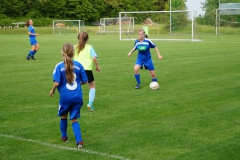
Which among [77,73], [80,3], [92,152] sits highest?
[80,3]

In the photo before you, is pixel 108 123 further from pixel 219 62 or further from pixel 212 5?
pixel 212 5

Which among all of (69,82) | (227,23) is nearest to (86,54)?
(69,82)

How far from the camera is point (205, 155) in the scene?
20.9ft

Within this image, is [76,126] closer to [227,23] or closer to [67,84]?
[67,84]

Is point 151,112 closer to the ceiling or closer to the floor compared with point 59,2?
closer to the floor

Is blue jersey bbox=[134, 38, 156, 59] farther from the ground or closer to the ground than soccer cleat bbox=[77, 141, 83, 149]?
farther from the ground

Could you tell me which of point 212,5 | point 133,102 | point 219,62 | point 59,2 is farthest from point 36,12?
point 133,102

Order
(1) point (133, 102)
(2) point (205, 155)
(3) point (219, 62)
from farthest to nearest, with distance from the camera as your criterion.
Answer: (3) point (219, 62)
(1) point (133, 102)
(2) point (205, 155)

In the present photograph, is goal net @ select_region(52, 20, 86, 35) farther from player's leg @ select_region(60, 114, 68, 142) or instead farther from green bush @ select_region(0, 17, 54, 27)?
player's leg @ select_region(60, 114, 68, 142)

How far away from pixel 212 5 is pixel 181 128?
2719 inches

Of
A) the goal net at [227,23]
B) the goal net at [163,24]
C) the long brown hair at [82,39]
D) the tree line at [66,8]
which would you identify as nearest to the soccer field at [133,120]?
the long brown hair at [82,39]

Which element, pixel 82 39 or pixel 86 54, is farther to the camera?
pixel 86 54

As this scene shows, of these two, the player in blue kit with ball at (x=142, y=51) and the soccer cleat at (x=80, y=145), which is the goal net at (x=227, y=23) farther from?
the soccer cleat at (x=80, y=145)

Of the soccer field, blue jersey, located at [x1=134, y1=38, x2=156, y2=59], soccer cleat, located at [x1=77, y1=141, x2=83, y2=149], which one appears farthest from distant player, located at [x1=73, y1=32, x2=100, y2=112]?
Answer: blue jersey, located at [x1=134, y1=38, x2=156, y2=59]
